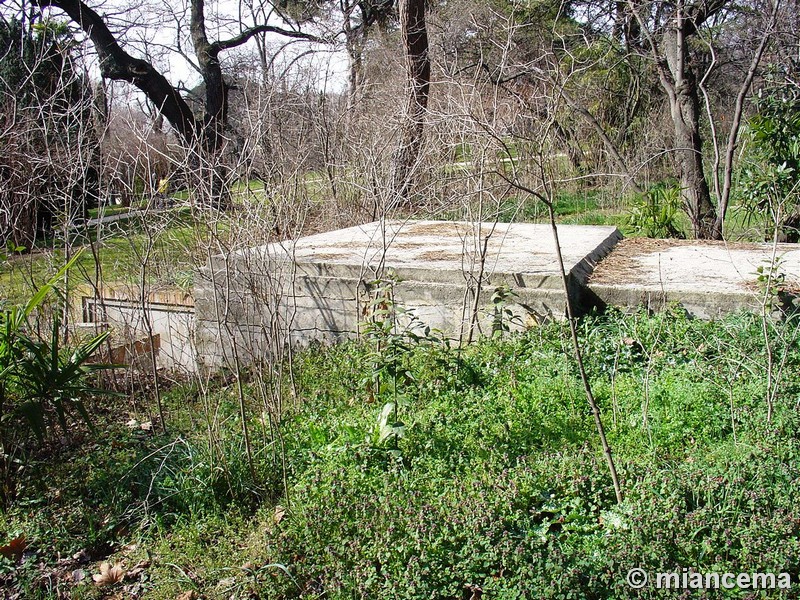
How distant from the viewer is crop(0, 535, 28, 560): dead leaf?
10.8 ft

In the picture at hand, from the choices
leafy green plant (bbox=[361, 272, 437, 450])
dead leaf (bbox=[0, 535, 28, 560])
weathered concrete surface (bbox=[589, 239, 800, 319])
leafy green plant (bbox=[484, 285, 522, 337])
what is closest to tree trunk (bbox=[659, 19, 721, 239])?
weathered concrete surface (bbox=[589, 239, 800, 319])

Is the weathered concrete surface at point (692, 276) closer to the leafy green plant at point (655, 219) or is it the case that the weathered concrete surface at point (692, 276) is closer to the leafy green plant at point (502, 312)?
the leafy green plant at point (502, 312)

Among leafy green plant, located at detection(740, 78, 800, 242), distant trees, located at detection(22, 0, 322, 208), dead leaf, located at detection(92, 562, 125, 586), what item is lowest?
dead leaf, located at detection(92, 562, 125, 586)

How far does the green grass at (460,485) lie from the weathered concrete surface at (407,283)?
21.1 inches

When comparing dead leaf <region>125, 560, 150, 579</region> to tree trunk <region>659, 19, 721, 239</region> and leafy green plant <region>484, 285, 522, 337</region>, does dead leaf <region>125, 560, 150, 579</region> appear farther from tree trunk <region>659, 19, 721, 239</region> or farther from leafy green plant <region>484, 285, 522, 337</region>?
tree trunk <region>659, 19, 721, 239</region>

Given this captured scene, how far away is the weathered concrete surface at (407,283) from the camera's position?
521 cm

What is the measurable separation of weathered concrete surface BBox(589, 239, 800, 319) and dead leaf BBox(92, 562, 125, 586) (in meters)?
3.65

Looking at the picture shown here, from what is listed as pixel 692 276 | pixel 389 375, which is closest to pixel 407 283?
pixel 389 375

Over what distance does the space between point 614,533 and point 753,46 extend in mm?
11952

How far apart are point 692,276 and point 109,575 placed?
4.43m

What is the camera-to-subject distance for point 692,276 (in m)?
5.41

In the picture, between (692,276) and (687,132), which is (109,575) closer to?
(692,276)

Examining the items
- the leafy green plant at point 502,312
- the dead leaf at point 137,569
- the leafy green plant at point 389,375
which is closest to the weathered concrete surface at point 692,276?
the leafy green plant at point 502,312

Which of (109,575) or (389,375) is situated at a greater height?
(389,375)
